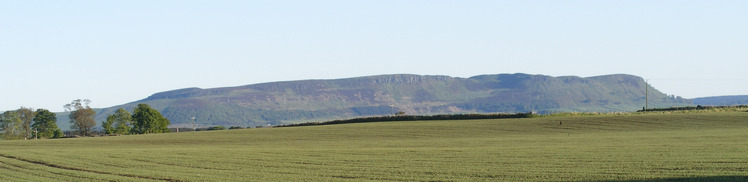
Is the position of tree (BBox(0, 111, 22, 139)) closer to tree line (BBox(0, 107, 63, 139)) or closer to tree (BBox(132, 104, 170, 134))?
tree line (BBox(0, 107, 63, 139))

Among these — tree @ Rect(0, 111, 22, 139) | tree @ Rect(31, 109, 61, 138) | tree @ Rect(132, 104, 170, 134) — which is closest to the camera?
tree @ Rect(132, 104, 170, 134)

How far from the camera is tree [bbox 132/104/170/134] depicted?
113125 millimetres

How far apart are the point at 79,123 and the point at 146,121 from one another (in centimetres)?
2175

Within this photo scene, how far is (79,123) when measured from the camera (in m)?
128

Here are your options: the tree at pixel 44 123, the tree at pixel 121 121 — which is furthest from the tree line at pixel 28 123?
the tree at pixel 121 121

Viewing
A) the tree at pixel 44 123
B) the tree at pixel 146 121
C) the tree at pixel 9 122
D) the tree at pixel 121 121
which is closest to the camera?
the tree at pixel 146 121

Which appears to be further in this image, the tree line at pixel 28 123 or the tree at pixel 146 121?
the tree line at pixel 28 123

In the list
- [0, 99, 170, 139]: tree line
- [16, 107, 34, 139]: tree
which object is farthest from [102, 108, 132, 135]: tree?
[16, 107, 34, 139]: tree

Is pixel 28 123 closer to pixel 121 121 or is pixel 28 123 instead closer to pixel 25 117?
pixel 25 117

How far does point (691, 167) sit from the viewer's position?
24.1 meters

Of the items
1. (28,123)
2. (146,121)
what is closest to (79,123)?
(28,123)

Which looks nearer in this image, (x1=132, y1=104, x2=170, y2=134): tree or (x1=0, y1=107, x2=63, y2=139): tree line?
(x1=132, y1=104, x2=170, y2=134): tree

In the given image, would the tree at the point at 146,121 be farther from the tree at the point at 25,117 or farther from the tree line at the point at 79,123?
the tree at the point at 25,117

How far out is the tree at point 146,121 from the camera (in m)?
113
